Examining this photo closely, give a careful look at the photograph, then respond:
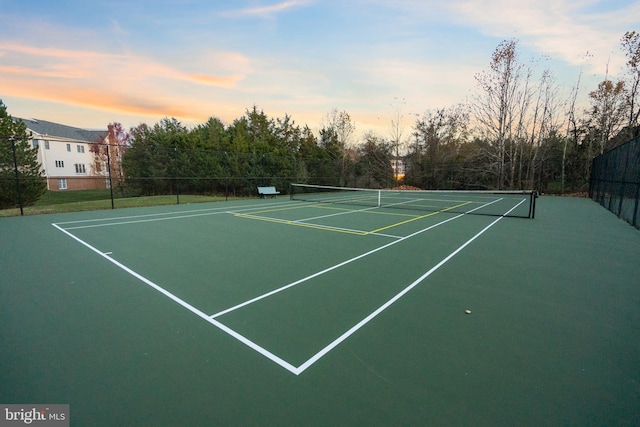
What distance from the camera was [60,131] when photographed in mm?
36812

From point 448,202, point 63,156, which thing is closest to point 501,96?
point 448,202

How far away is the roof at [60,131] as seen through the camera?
1307 inches

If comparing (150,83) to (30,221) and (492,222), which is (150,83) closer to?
(30,221)

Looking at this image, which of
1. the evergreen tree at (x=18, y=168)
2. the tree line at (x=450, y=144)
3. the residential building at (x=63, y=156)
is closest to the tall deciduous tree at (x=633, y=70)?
the tree line at (x=450, y=144)

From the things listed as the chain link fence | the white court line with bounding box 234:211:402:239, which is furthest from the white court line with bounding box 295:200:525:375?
the chain link fence

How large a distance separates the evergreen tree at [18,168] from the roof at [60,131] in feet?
81.4

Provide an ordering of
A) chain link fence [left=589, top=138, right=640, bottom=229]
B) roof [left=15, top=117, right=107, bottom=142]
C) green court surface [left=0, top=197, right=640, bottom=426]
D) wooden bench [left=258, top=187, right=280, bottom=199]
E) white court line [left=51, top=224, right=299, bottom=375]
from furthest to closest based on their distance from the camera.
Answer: roof [left=15, top=117, right=107, bottom=142] → wooden bench [left=258, top=187, right=280, bottom=199] → chain link fence [left=589, top=138, right=640, bottom=229] → white court line [left=51, top=224, right=299, bottom=375] → green court surface [left=0, top=197, right=640, bottom=426]

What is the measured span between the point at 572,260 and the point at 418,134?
24.4m

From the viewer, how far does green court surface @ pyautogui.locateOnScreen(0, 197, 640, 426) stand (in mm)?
1761

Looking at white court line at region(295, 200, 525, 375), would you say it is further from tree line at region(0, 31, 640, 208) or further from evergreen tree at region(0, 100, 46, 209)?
evergreen tree at region(0, 100, 46, 209)

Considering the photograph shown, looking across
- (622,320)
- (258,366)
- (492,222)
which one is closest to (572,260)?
(622,320)

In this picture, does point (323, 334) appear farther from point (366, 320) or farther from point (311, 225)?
point (311, 225)

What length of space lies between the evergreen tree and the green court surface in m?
10.7

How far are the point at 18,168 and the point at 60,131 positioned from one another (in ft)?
105
